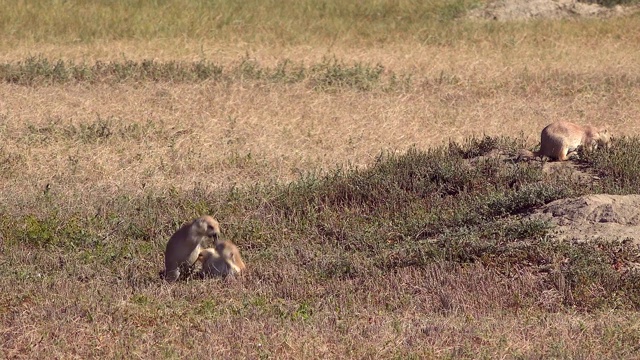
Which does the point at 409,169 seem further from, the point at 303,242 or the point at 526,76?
the point at 526,76

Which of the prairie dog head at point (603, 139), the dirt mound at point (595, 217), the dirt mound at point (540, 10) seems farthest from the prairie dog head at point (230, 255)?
the dirt mound at point (540, 10)

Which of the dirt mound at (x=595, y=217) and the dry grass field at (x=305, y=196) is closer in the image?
the dry grass field at (x=305, y=196)

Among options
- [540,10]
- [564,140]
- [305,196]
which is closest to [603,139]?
[564,140]

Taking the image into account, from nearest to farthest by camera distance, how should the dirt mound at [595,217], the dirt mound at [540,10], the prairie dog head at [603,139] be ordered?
the dirt mound at [595,217], the prairie dog head at [603,139], the dirt mound at [540,10]

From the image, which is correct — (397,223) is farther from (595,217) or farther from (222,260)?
(222,260)

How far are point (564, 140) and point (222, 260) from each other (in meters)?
4.07

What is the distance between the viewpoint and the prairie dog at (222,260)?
24.1 feet

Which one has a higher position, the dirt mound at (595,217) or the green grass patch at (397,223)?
the dirt mound at (595,217)

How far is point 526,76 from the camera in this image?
16.9 m

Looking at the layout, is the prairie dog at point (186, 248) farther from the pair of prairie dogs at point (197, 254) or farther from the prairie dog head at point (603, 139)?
the prairie dog head at point (603, 139)

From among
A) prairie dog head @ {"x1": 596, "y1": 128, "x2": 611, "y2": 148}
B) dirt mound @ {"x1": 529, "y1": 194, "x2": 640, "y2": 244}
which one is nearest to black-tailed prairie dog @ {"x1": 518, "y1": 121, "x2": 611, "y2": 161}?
prairie dog head @ {"x1": 596, "y1": 128, "x2": 611, "y2": 148}

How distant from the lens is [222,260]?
24.2ft

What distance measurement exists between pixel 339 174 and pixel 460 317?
154 inches

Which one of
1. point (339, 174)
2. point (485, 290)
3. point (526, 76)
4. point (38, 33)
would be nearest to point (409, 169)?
point (339, 174)
